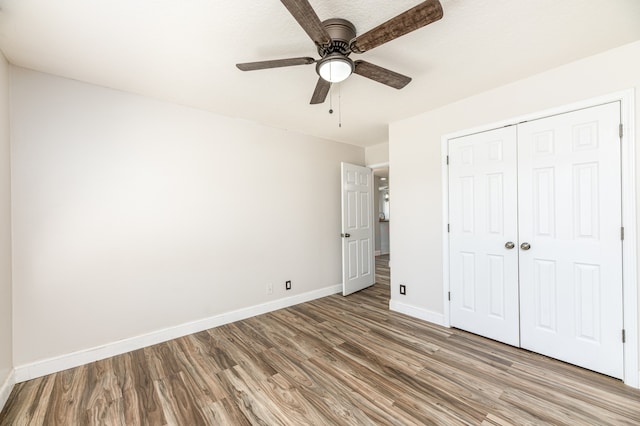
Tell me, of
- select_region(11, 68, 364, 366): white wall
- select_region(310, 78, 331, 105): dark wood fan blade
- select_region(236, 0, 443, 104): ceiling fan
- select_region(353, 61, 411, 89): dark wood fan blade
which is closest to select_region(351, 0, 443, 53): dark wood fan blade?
select_region(236, 0, 443, 104): ceiling fan

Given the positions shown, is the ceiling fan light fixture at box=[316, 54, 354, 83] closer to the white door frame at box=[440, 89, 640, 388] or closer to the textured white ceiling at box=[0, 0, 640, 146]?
the textured white ceiling at box=[0, 0, 640, 146]

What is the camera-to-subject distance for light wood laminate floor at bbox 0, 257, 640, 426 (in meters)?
1.67

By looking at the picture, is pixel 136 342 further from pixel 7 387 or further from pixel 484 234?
pixel 484 234

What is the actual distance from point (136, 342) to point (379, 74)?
3.18 meters

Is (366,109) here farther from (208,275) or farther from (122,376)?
(122,376)

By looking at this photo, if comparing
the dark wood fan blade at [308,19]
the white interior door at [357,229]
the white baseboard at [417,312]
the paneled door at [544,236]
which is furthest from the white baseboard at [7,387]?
the paneled door at [544,236]

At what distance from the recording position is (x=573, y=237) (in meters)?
2.17

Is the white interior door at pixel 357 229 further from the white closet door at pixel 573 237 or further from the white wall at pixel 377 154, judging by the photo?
the white closet door at pixel 573 237

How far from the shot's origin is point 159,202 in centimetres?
270

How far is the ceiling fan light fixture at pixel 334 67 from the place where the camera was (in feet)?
5.15

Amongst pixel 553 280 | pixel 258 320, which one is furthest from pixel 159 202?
pixel 553 280

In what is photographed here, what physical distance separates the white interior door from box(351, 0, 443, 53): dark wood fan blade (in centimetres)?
249

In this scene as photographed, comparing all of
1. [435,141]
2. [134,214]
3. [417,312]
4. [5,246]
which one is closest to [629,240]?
[435,141]

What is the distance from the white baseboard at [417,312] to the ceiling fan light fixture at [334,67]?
273 centimetres
